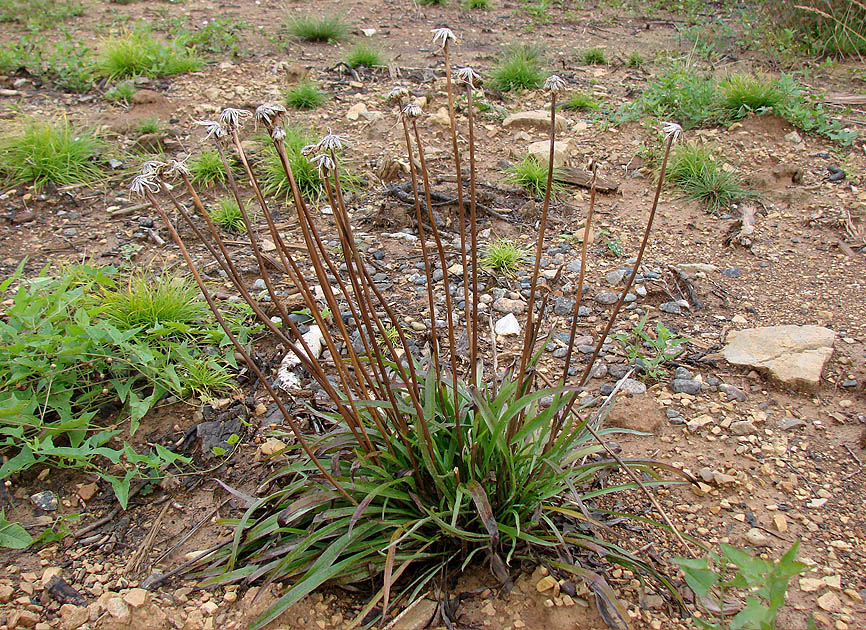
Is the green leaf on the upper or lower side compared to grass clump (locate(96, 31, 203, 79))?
lower

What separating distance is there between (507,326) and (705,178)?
6.54ft

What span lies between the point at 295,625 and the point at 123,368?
1.32 metres

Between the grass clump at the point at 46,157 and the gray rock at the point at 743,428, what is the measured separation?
415 cm

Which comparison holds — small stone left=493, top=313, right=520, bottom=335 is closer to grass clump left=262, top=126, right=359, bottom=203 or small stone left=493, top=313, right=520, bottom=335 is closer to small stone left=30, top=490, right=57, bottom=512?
grass clump left=262, top=126, right=359, bottom=203

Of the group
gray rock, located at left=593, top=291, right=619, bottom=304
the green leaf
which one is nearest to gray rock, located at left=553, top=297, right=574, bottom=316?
gray rock, located at left=593, top=291, right=619, bottom=304

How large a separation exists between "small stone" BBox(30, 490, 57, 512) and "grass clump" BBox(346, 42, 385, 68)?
16.0 ft

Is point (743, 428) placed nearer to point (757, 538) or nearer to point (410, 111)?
point (757, 538)

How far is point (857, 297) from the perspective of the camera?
3.37m

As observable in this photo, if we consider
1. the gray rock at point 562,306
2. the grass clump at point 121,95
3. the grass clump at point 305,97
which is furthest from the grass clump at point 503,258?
the grass clump at point 121,95

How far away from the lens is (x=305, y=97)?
5.41 metres

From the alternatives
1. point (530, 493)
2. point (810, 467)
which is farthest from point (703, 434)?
point (530, 493)

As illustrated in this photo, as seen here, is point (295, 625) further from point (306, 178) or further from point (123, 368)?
point (306, 178)

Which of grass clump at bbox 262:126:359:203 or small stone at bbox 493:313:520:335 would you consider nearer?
small stone at bbox 493:313:520:335

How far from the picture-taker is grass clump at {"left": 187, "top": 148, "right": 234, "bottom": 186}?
4410mm
